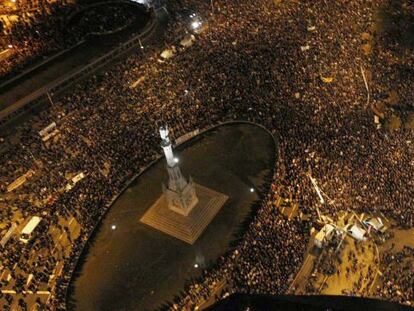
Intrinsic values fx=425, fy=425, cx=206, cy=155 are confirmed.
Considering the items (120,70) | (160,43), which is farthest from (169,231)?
(160,43)

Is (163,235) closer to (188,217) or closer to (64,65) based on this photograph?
(188,217)

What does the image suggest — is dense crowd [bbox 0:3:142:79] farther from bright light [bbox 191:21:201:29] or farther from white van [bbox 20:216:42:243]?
white van [bbox 20:216:42:243]

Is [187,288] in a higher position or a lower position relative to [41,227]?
lower

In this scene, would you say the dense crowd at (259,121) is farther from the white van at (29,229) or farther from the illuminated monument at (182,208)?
the illuminated monument at (182,208)

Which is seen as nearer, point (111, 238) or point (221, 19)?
point (111, 238)

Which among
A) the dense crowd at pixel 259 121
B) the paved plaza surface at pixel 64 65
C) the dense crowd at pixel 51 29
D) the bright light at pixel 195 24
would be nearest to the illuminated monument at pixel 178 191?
the dense crowd at pixel 259 121

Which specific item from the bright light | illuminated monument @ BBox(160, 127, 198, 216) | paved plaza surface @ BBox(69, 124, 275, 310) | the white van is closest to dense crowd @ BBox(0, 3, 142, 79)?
the bright light

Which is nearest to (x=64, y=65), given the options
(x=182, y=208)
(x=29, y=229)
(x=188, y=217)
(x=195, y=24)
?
(x=195, y=24)

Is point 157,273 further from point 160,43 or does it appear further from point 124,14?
point 124,14
